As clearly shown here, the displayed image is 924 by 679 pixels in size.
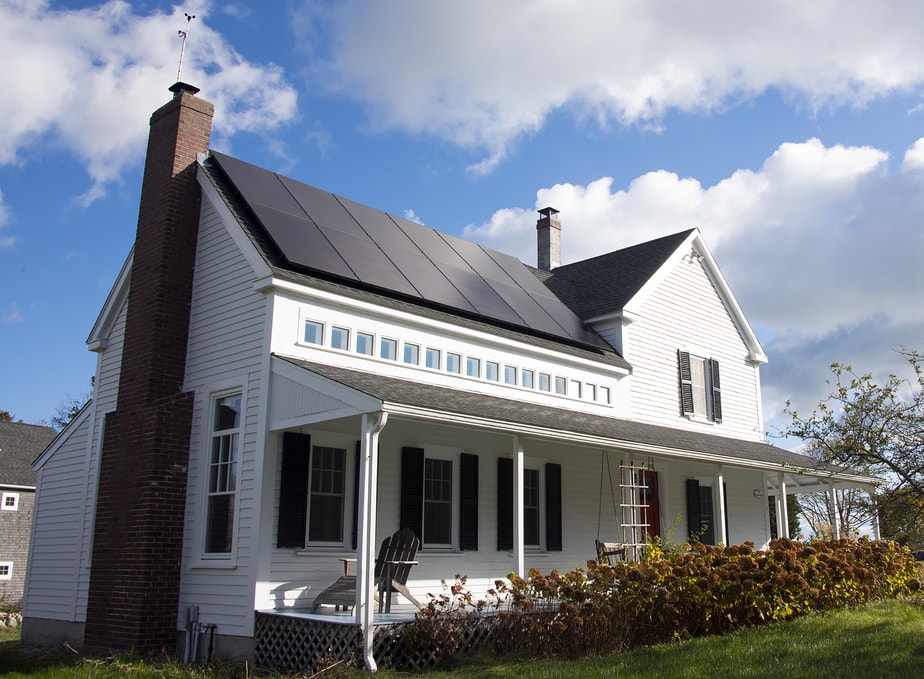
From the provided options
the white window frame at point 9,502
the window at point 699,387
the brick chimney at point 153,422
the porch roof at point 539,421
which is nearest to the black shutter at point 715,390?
the window at point 699,387

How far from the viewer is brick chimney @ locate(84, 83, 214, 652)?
11484mm

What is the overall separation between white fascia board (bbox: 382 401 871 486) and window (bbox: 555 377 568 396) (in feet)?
7.73

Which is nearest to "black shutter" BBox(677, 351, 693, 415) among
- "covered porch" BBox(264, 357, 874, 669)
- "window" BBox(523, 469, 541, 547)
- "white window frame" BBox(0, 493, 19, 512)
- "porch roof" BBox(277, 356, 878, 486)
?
"covered porch" BBox(264, 357, 874, 669)

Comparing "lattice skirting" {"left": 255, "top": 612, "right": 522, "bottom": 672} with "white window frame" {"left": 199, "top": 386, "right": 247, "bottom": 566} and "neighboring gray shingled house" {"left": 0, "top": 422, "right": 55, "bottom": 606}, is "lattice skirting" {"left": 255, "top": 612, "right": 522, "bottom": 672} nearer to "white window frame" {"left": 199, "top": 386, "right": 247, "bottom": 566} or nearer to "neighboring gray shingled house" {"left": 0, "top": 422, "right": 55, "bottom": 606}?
"white window frame" {"left": 199, "top": 386, "right": 247, "bottom": 566}

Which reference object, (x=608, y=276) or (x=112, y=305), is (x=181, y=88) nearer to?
(x=112, y=305)

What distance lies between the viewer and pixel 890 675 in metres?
7.55

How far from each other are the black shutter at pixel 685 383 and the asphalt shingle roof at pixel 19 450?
933 inches

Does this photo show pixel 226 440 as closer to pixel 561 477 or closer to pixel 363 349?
pixel 363 349

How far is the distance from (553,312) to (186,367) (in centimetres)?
732

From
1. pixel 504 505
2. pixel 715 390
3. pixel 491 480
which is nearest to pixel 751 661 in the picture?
pixel 504 505

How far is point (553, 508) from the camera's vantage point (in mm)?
14469

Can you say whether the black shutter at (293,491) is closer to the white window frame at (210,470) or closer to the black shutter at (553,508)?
the white window frame at (210,470)

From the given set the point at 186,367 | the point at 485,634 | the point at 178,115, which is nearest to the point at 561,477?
the point at 485,634

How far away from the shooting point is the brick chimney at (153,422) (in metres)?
11.5
